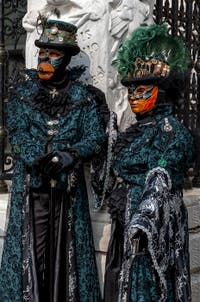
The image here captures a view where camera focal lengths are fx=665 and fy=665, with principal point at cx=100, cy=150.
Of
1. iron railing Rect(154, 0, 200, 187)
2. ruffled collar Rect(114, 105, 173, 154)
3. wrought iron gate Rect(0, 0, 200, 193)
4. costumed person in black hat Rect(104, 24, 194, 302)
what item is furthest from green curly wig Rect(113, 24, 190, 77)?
iron railing Rect(154, 0, 200, 187)

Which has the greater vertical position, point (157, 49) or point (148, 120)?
point (157, 49)

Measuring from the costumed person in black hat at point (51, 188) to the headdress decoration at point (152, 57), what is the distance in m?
0.41

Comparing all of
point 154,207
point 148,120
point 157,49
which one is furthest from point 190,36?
point 154,207

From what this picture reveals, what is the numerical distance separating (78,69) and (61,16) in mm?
518

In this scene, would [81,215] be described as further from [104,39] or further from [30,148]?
[104,39]

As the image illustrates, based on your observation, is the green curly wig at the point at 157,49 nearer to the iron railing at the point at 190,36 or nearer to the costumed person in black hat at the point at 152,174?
the costumed person in black hat at the point at 152,174

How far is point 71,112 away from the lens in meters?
4.30

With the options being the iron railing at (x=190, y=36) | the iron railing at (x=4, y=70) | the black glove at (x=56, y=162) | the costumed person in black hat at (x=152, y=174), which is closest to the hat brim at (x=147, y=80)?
the costumed person in black hat at (x=152, y=174)

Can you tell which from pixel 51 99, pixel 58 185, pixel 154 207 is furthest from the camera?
pixel 51 99

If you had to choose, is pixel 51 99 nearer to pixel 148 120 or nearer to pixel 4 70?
pixel 148 120

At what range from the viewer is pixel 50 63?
13.9ft

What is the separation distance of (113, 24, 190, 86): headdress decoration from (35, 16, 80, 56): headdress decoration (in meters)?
0.38

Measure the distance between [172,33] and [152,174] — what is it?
7.15 feet

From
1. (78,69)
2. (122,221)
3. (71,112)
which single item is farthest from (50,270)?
(78,69)
